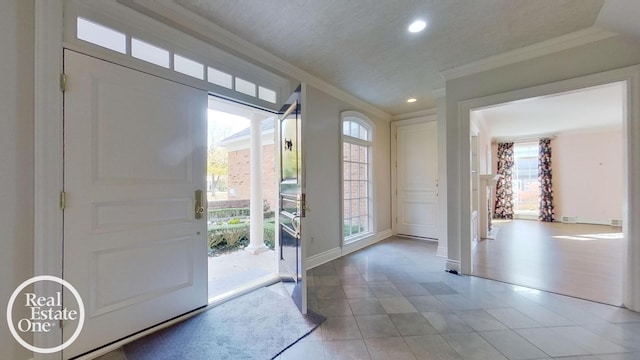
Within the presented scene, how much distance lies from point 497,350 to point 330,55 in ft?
10.1

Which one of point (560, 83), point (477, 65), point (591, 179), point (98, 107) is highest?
point (477, 65)

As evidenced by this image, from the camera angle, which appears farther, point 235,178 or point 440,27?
point 235,178

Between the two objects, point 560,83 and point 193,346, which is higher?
point 560,83

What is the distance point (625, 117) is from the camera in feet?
7.67

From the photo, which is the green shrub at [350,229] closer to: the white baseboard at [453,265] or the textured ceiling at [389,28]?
the white baseboard at [453,265]

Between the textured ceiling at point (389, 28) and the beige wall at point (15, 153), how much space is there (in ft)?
3.32

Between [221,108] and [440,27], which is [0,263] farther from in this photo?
[440,27]

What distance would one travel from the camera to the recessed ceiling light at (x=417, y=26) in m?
2.27

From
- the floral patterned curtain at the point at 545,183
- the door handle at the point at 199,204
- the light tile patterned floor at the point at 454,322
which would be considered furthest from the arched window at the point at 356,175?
the floral patterned curtain at the point at 545,183

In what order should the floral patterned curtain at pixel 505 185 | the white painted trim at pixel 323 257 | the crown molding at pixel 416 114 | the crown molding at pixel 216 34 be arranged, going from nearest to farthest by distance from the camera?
the crown molding at pixel 216 34 < the white painted trim at pixel 323 257 < the crown molding at pixel 416 114 < the floral patterned curtain at pixel 505 185

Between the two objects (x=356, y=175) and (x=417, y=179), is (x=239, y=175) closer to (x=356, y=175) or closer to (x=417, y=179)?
(x=356, y=175)

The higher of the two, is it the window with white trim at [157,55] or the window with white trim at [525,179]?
the window with white trim at [157,55]

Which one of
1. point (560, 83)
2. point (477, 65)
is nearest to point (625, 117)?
point (560, 83)

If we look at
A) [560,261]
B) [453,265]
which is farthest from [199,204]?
[560,261]
